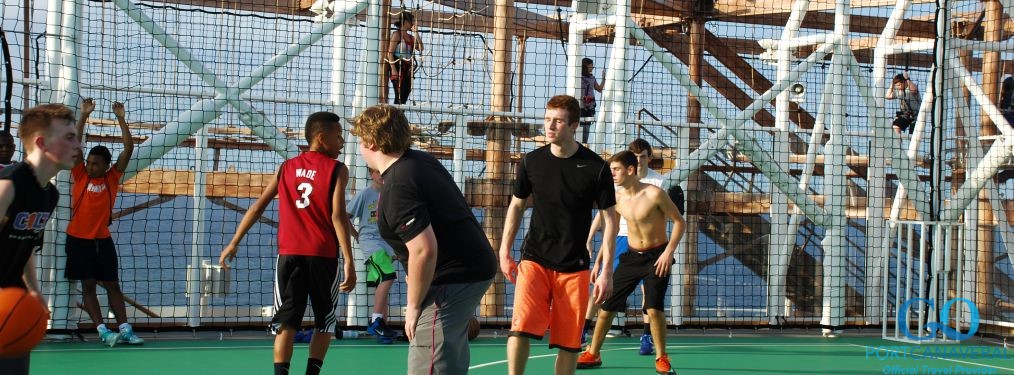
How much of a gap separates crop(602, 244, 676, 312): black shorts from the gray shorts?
341 cm

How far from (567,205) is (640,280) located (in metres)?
2.04

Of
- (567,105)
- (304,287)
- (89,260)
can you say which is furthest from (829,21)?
(304,287)

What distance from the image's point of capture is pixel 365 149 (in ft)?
14.2

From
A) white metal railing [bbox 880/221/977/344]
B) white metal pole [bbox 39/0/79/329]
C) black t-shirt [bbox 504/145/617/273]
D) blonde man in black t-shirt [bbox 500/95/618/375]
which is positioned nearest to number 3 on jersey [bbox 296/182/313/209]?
blonde man in black t-shirt [bbox 500/95/618/375]

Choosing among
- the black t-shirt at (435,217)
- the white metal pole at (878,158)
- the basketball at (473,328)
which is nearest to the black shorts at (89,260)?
the basketball at (473,328)

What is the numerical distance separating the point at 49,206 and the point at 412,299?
5.24 ft

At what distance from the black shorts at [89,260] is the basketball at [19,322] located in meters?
4.43

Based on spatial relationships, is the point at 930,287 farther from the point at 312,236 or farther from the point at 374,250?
the point at 312,236

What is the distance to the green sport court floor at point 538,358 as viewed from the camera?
7641 millimetres

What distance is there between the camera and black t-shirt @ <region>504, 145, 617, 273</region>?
5.93 meters

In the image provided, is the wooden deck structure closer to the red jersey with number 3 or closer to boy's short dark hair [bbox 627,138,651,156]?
boy's short dark hair [bbox 627,138,651,156]

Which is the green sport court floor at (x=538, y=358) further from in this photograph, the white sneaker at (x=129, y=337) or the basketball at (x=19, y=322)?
the basketball at (x=19, y=322)

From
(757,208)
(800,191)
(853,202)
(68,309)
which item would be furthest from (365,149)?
(853,202)

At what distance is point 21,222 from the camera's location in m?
4.26
